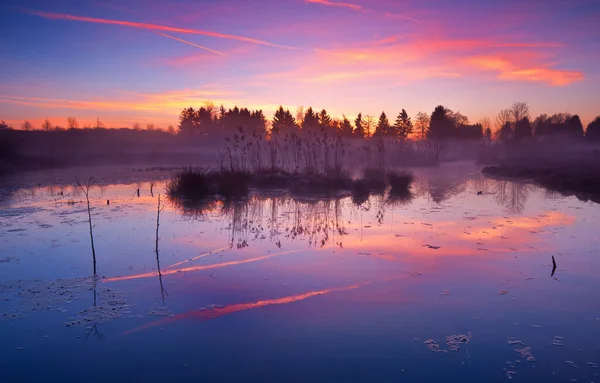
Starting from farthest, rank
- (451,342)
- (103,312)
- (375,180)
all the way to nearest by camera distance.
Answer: (375,180) < (103,312) < (451,342)

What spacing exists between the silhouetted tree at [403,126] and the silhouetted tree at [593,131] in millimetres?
26951

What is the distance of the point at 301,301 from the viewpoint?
6.53 metres

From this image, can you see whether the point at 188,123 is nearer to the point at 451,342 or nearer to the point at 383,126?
the point at 383,126

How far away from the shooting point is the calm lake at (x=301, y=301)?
4668 mm

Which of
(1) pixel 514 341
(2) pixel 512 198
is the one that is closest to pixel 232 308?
(1) pixel 514 341

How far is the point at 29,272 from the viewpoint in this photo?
7777 millimetres

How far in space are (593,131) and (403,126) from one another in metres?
28.4

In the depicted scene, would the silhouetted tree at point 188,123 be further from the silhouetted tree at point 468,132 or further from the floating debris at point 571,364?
the floating debris at point 571,364

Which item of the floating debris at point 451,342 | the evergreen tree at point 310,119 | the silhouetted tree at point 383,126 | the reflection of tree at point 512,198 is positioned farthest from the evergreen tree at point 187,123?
the floating debris at point 451,342

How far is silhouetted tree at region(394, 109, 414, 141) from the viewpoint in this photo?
2808 inches

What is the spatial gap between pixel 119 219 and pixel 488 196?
16717mm

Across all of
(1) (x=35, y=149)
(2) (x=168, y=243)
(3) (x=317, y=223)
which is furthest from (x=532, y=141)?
(1) (x=35, y=149)

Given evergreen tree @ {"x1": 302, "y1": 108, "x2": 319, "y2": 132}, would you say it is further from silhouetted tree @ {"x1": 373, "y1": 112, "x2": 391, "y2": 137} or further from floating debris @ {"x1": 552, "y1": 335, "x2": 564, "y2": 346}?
floating debris @ {"x1": 552, "y1": 335, "x2": 564, "y2": 346}

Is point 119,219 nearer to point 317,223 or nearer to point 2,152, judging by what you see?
point 317,223
